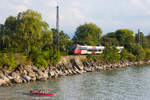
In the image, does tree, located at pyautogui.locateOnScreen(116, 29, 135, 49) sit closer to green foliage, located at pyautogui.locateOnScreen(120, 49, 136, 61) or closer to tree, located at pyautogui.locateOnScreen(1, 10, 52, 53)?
green foliage, located at pyautogui.locateOnScreen(120, 49, 136, 61)

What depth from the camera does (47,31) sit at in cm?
5984

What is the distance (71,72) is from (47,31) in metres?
11.3

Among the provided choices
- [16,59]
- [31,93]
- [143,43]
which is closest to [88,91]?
[31,93]

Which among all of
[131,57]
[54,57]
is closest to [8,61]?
[54,57]

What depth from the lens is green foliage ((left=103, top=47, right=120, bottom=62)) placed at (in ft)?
260

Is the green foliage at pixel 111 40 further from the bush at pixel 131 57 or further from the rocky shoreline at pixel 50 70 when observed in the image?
the rocky shoreline at pixel 50 70

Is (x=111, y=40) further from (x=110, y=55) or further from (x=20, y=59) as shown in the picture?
(x=20, y=59)

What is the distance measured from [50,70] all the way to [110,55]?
30661mm

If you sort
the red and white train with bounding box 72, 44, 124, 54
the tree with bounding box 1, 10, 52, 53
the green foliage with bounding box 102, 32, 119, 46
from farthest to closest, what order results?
the green foliage with bounding box 102, 32, 119, 46 → the red and white train with bounding box 72, 44, 124, 54 → the tree with bounding box 1, 10, 52, 53

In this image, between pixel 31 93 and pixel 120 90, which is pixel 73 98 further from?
pixel 120 90

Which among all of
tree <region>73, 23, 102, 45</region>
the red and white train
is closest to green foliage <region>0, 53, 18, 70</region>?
the red and white train

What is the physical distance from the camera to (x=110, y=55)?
80375mm

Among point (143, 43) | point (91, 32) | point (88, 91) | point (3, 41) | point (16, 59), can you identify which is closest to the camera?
point (88, 91)

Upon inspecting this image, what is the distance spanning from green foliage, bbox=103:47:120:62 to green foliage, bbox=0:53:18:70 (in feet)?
120
